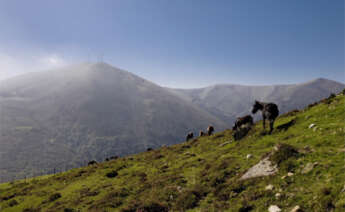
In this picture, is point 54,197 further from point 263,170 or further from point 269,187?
point 269,187

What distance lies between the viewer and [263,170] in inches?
439

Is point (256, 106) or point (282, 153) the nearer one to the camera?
point (282, 153)

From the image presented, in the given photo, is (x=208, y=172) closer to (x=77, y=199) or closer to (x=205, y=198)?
(x=205, y=198)

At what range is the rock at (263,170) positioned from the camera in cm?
1072

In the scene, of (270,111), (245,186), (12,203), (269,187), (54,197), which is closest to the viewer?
(269,187)

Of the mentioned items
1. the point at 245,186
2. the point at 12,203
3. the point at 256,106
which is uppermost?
the point at 256,106

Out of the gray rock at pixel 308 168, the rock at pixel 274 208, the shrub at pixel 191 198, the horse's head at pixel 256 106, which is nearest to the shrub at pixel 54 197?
the shrub at pixel 191 198

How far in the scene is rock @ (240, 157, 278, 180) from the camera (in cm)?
1072

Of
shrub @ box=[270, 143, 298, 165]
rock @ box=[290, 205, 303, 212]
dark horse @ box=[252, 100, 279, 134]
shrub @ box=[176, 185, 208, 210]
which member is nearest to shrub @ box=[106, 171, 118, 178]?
shrub @ box=[176, 185, 208, 210]

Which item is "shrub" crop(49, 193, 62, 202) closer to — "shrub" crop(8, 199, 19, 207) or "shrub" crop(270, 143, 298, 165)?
"shrub" crop(8, 199, 19, 207)

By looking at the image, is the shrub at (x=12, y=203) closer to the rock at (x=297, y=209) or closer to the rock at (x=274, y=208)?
the rock at (x=274, y=208)

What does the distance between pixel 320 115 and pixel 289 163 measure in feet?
32.7

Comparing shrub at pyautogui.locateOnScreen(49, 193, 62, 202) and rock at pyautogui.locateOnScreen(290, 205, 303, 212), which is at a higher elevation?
rock at pyautogui.locateOnScreen(290, 205, 303, 212)

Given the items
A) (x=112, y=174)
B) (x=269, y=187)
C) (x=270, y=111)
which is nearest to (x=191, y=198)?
(x=269, y=187)
